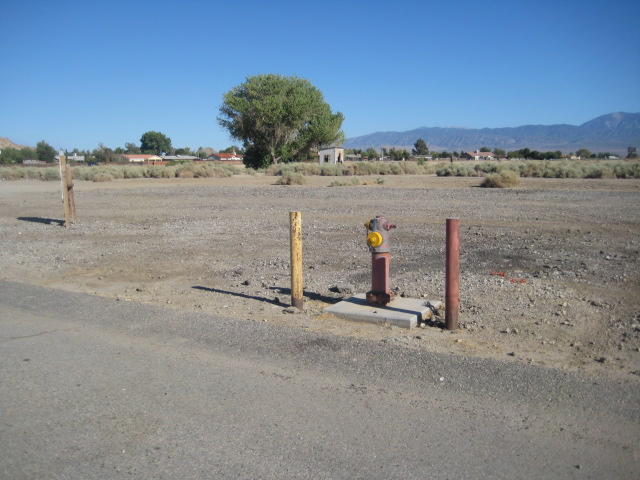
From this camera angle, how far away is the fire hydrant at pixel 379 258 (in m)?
7.03

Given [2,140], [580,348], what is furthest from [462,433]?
[2,140]

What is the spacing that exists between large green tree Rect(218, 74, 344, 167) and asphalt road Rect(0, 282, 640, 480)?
59.9m

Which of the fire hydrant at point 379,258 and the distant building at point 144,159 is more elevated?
the distant building at point 144,159

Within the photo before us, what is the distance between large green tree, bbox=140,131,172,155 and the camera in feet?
534

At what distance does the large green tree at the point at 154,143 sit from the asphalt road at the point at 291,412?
162632 mm

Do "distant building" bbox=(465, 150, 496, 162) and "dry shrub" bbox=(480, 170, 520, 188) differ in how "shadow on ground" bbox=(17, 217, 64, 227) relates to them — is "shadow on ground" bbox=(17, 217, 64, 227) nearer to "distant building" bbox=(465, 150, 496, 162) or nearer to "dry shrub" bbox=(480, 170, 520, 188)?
"dry shrub" bbox=(480, 170, 520, 188)

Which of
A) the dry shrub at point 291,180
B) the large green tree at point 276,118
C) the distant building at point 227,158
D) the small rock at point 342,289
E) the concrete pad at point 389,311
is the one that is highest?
the large green tree at point 276,118

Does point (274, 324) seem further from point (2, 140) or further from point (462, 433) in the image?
point (2, 140)

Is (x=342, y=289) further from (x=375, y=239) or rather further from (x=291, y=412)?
(x=291, y=412)

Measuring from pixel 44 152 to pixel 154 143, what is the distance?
159ft

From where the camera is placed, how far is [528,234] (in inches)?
535

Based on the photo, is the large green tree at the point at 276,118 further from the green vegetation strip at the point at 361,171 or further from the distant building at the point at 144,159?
the distant building at the point at 144,159

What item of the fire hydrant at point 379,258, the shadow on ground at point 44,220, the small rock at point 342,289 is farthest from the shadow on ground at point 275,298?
the shadow on ground at point 44,220

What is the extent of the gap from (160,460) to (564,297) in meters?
5.71
